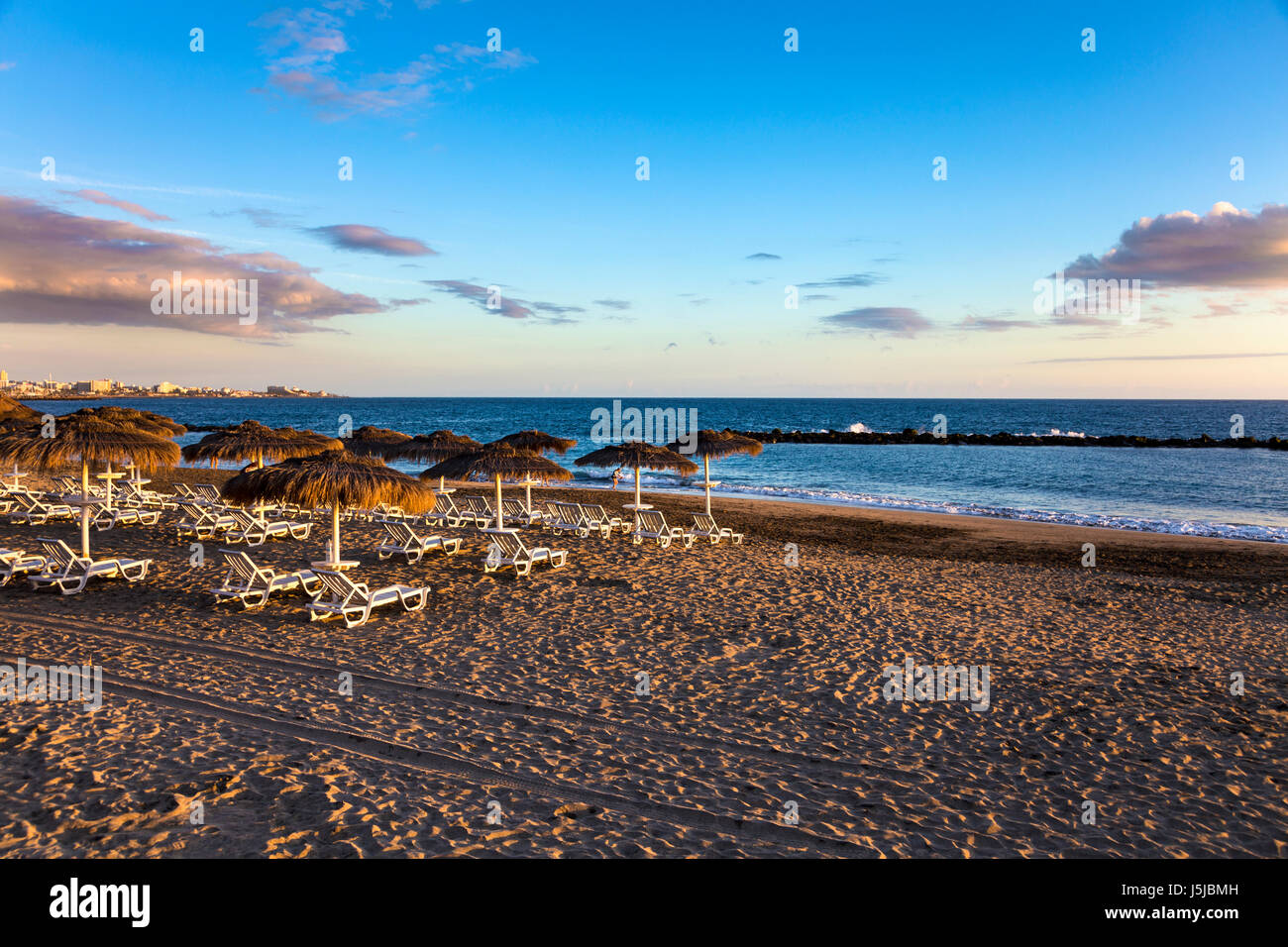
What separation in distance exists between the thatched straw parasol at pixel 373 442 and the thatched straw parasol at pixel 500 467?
17.9 ft

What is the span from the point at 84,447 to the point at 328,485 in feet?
13.9

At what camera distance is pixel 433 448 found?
56.6 ft

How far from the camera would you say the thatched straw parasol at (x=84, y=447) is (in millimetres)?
10016

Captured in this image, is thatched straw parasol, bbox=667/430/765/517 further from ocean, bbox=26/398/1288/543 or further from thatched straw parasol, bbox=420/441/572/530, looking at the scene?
ocean, bbox=26/398/1288/543

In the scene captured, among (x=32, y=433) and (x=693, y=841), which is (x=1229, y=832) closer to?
(x=693, y=841)

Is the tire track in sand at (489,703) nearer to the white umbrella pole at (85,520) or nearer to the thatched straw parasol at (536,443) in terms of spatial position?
the white umbrella pole at (85,520)

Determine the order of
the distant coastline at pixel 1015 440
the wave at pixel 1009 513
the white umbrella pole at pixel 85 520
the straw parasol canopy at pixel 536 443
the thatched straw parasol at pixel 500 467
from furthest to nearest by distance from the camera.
Result: the distant coastline at pixel 1015 440
the wave at pixel 1009 513
the straw parasol canopy at pixel 536 443
the thatched straw parasol at pixel 500 467
the white umbrella pole at pixel 85 520

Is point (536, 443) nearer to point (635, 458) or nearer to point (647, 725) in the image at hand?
point (635, 458)

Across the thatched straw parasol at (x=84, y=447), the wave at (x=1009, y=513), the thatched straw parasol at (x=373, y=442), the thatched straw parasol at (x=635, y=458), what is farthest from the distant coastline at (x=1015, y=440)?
the thatched straw parasol at (x=84, y=447)

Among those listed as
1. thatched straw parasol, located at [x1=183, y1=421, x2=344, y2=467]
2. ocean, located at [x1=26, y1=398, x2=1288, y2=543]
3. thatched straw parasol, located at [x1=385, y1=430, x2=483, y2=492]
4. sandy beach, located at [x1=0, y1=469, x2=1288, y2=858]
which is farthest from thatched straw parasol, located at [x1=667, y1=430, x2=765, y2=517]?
ocean, located at [x1=26, y1=398, x2=1288, y2=543]

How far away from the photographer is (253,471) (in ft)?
30.8

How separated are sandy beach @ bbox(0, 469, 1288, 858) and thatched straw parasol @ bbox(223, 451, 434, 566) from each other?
1451 mm

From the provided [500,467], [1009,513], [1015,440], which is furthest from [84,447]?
[1015,440]
